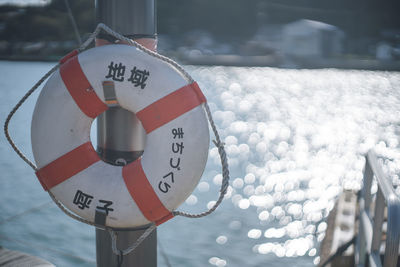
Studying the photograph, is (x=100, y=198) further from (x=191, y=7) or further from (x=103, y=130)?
(x=191, y=7)

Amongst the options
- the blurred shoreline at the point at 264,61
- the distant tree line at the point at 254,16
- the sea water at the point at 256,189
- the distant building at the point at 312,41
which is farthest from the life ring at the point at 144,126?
the distant tree line at the point at 254,16

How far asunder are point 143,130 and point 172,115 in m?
0.14

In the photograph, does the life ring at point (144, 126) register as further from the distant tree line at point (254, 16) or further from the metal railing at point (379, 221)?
the distant tree line at point (254, 16)

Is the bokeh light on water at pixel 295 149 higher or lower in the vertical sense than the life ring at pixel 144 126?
lower

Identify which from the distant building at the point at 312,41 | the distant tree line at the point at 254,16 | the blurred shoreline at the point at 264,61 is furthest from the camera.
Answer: the distant tree line at the point at 254,16

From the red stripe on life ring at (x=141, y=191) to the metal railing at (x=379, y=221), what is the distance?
2.04 ft

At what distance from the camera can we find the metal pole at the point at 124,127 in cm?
115

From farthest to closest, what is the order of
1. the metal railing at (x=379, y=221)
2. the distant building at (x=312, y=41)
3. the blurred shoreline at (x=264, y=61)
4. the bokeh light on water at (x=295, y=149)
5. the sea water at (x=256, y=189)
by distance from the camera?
the distant building at (x=312, y=41) < the blurred shoreline at (x=264, y=61) < the bokeh light on water at (x=295, y=149) < the sea water at (x=256, y=189) < the metal railing at (x=379, y=221)

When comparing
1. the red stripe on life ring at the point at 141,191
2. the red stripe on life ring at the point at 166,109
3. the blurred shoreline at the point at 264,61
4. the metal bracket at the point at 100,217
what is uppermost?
the red stripe on life ring at the point at 166,109

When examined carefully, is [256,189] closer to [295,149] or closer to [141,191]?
[295,149]

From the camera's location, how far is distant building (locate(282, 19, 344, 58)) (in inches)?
1100

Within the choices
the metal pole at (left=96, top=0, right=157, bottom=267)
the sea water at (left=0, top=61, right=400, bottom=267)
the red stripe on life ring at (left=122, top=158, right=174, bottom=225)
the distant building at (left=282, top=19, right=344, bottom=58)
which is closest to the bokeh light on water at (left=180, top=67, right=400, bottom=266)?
the sea water at (left=0, top=61, right=400, bottom=267)

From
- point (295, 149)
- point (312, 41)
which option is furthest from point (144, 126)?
point (312, 41)

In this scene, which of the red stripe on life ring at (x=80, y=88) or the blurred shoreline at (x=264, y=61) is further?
the blurred shoreline at (x=264, y=61)
